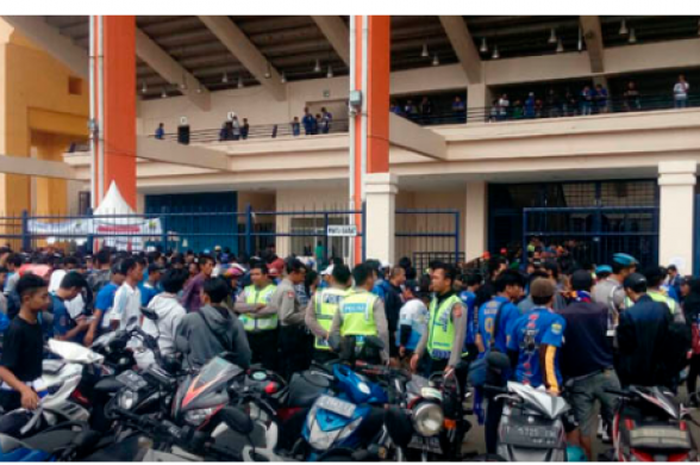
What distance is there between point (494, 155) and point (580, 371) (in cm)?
1509

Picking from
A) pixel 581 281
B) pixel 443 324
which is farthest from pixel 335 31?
pixel 443 324

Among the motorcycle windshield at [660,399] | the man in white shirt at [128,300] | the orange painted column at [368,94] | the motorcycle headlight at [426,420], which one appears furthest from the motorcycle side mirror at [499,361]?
the orange painted column at [368,94]


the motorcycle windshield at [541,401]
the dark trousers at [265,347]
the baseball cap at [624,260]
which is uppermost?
the baseball cap at [624,260]

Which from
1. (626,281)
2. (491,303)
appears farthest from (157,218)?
(626,281)

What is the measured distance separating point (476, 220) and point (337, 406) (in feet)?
60.6

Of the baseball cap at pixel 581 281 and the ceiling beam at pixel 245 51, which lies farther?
the ceiling beam at pixel 245 51

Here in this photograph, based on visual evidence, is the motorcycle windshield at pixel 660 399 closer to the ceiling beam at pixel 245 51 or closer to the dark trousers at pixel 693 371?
the dark trousers at pixel 693 371

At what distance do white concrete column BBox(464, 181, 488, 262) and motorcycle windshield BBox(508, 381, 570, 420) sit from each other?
18.2 meters

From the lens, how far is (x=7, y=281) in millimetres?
8914

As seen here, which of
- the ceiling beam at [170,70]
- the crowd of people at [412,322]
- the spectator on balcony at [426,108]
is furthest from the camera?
the ceiling beam at [170,70]

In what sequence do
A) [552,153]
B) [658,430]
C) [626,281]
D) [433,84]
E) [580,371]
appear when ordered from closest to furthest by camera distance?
[658,430], [580,371], [626,281], [552,153], [433,84]

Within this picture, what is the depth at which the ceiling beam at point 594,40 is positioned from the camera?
19.6 m

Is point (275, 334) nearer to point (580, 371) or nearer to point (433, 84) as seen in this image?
point (580, 371)

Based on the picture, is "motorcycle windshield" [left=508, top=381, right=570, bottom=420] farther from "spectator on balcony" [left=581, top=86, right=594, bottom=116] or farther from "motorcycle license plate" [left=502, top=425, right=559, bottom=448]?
"spectator on balcony" [left=581, top=86, right=594, bottom=116]
